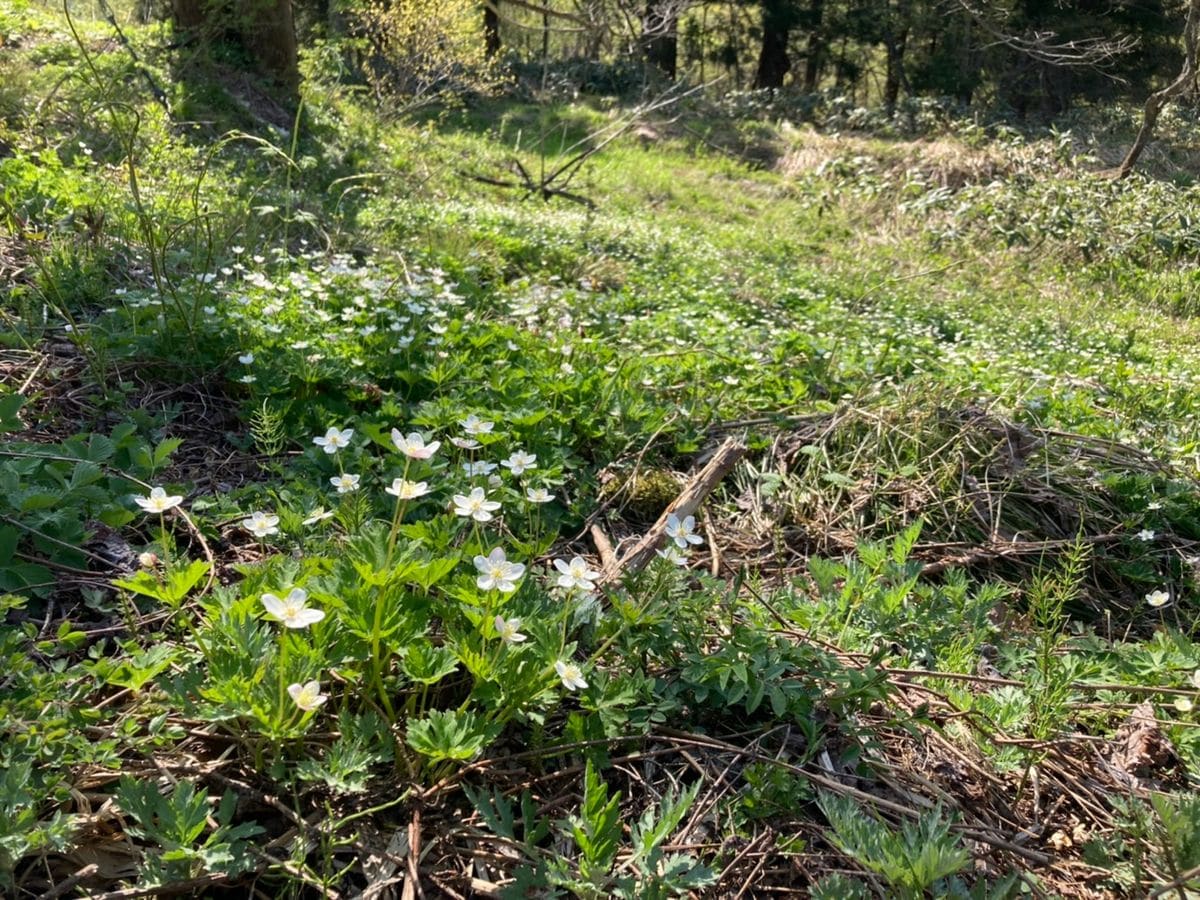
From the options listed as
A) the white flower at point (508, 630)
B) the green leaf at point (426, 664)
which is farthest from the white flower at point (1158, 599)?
the green leaf at point (426, 664)

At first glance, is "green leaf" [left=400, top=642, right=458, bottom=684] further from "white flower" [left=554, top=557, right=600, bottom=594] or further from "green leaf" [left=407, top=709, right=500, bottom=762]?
"white flower" [left=554, top=557, right=600, bottom=594]

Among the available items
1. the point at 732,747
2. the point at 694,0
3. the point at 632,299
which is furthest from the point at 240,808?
the point at 694,0

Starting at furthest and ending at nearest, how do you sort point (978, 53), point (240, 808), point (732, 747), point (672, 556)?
point (978, 53)
point (672, 556)
point (732, 747)
point (240, 808)

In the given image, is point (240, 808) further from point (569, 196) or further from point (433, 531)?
point (569, 196)

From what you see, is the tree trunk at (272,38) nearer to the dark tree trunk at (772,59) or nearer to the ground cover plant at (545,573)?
the ground cover plant at (545,573)

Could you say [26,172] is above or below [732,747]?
above

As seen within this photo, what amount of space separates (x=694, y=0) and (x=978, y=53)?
11.6 metres

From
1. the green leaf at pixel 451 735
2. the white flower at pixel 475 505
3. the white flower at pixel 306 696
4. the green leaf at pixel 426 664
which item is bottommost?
the green leaf at pixel 451 735

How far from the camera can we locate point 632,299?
5.27 metres

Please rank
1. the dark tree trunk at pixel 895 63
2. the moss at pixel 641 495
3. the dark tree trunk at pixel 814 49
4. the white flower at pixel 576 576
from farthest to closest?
the dark tree trunk at pixel 814 49
the dark tree trunk at pixel 895 63
the moss at pixel 641 495
the white flower at pixel 576 576

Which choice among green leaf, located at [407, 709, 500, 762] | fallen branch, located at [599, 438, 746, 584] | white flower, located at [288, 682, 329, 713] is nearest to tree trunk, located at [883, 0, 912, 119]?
fallen branch, located at [599, 438, 746, 584]

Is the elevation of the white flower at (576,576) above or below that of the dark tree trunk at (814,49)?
below

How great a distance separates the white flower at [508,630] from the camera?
1.46m

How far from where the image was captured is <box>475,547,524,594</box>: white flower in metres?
1.48
